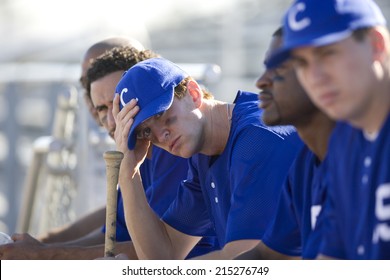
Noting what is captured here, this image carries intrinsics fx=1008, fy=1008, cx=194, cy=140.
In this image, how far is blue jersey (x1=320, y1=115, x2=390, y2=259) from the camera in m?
2.46

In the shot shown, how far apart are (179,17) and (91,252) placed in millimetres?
9918

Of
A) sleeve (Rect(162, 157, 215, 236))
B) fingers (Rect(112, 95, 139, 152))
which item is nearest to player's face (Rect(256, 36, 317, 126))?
fingers (Rect(112, 95, 139, 152))

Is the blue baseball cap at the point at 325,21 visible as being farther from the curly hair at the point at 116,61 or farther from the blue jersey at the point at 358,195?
the curly hair at the point at 116,61

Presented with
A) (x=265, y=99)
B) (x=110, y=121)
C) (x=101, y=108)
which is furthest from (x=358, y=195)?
(x=101, y=108)

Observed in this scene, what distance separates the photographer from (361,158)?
251cm

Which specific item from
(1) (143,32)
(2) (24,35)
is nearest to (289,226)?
(1) (143,32)

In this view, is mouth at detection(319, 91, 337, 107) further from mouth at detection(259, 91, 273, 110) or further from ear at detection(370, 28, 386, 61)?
mouth at detection(259, 91, 273, 110)

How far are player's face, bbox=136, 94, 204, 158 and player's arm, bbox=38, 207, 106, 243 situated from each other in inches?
62.8

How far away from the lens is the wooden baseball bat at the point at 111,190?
137 inches

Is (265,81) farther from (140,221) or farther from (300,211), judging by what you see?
(140,221)

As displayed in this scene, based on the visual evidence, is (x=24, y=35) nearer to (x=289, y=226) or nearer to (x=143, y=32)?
(x=143, y=32)

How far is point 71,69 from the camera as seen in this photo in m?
7.73

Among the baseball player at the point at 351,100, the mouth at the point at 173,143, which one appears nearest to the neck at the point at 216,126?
the mouth at the point at 173,143
